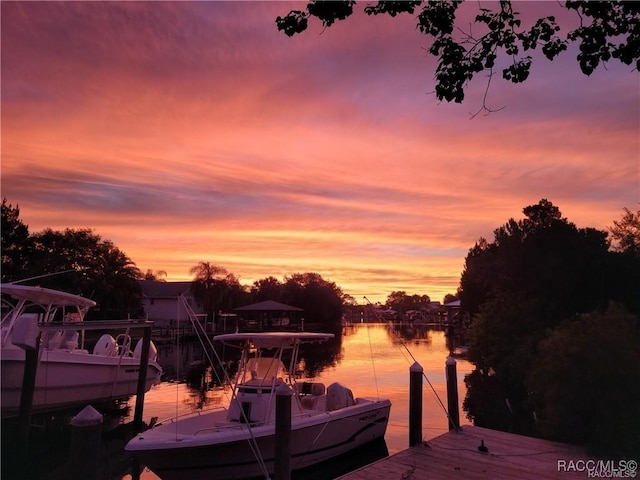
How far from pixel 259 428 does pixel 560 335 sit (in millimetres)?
9827

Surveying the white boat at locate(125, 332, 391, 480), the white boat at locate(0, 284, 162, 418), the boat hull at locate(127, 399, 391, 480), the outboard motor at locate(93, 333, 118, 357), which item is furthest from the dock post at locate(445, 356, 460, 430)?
the outboard motor at locate(93, 333, 118, 357)

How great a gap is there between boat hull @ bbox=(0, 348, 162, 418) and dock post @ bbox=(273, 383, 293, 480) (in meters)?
12.9

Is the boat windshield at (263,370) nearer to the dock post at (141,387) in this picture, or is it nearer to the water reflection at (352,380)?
the water reflection at (352,380)

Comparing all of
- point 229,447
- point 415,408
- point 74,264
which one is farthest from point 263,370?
point 74,264

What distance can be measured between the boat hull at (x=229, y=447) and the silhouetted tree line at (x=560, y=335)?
587cm

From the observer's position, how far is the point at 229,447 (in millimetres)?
11477

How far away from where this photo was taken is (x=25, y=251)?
48.9 m

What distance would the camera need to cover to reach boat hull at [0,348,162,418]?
17.6 meters

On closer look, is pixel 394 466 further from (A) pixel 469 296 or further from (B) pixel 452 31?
(A) pixel 469 296

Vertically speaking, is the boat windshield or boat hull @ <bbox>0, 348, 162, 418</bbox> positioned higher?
the boat windshield

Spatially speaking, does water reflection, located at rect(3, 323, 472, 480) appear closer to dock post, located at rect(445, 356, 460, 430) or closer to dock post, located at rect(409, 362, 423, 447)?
dock post, located at rect(445, 356, 460, 430)

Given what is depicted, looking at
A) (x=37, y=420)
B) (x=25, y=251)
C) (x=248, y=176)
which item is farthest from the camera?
(x=25, y=251)

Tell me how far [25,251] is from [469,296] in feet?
163

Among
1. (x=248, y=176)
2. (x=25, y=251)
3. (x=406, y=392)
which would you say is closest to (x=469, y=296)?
(x=406, y=392)
